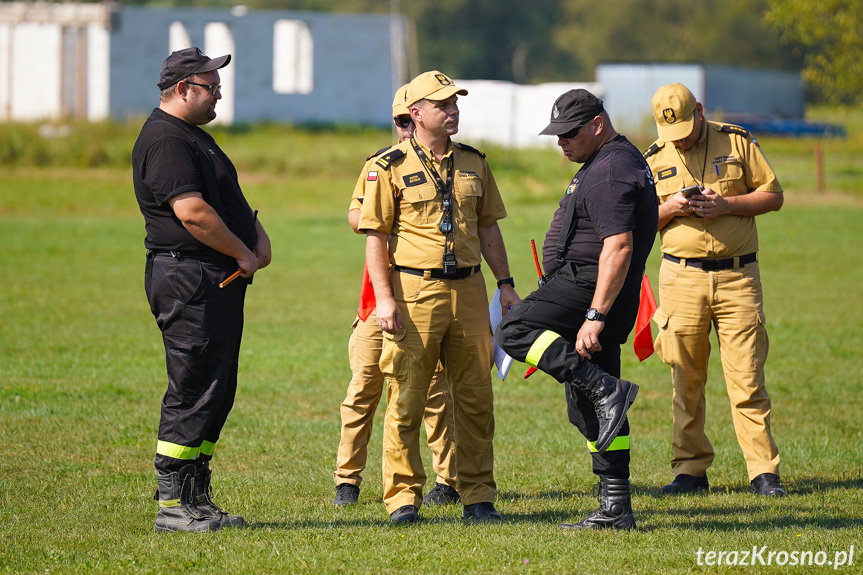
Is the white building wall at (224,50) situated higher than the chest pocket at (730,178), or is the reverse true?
the white building wall at (224,50)

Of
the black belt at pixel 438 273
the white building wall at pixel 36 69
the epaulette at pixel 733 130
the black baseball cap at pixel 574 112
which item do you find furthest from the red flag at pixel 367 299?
the white building wall at pixel 36 69

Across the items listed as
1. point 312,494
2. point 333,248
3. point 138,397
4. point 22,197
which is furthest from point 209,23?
point 312,494

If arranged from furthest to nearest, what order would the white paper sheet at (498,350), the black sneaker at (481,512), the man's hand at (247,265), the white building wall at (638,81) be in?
the white building wall at (638,81) < the white paper sheet at (498,350) < the black sneaker at (481,512) < the man's hand at (247,265)

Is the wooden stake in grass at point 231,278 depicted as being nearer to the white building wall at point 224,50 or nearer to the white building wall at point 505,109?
the white building wall at point 505,109

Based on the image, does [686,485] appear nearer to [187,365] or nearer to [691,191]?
[691,191]

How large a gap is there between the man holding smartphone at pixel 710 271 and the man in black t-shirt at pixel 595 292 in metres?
1.17

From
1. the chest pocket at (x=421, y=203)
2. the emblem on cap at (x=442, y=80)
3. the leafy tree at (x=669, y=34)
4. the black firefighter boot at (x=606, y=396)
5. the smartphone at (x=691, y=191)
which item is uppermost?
the leafy tree at (x=669, y=34)

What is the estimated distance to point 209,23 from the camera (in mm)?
49375

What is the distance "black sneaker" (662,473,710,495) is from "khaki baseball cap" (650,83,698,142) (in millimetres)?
2150

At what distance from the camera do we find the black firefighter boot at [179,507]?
538cm

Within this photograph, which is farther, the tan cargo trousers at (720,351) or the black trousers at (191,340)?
the tan cargo trousers at (720,351)

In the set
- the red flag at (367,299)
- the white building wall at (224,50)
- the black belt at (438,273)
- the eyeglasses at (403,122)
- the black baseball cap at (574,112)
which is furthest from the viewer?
the white building wall at (224,50)

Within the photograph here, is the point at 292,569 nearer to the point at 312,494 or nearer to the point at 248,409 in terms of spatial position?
the point at 312,494

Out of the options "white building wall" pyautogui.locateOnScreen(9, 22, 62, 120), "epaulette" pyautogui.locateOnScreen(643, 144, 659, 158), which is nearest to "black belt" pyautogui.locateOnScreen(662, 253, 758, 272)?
"epaulette" pyautogui.locateOnScreen(643, 144, 659, 158)
